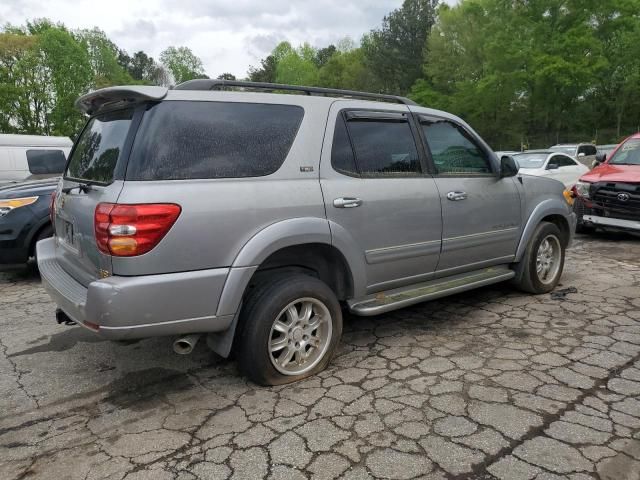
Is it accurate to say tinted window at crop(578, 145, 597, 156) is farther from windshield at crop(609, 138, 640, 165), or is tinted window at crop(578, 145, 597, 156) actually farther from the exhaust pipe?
the exhaust pipe

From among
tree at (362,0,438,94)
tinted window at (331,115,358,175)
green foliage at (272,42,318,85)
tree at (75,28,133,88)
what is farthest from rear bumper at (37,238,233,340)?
green foliage at (272,42,318,85)

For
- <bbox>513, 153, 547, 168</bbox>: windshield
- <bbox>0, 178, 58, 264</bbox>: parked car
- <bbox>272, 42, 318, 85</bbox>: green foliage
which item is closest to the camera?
<bbox>0, 178, 58, 264</bbox>: parked car

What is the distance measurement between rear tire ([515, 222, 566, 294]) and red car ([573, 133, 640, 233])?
283cm

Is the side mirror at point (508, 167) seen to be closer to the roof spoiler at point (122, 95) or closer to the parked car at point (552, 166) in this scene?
the roof spoiler at point (122, 95)

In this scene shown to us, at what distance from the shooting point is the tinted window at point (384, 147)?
11.8ft

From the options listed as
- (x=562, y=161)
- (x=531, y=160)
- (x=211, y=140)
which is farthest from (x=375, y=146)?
(x=562, y=161)

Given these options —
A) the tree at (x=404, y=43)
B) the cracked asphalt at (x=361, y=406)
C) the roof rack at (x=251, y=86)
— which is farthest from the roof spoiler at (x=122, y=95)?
the tree at (x=404, y=43)

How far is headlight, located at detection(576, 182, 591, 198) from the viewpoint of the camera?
26.2ft

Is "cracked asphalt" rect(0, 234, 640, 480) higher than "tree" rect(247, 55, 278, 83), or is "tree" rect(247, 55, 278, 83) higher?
"tree" rect(247, 55, 278, 83)

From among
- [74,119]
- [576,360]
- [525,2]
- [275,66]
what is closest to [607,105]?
[525,2]

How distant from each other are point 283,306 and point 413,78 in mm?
44193

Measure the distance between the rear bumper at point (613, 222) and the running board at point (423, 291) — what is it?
3758 millimetres

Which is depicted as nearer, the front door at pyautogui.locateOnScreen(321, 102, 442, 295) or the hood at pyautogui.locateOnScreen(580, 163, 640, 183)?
the front door at pyautogui.locateOnScreen(321, 102, 442, 295)

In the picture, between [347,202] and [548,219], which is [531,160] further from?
[347,202]
